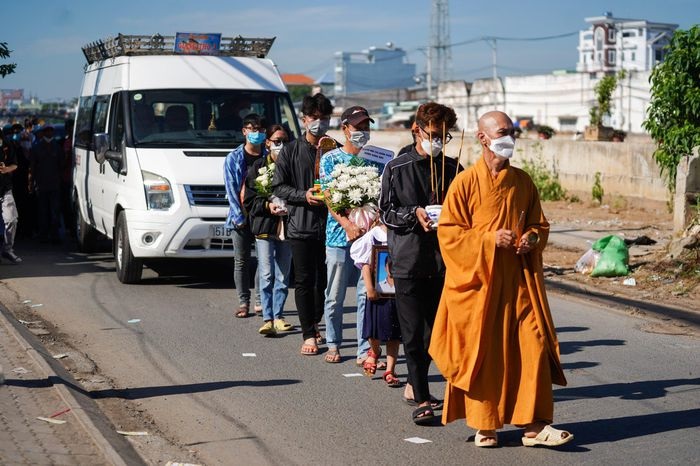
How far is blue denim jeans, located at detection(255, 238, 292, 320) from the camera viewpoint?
10227 mm

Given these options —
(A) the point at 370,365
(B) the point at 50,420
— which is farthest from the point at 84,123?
(B) the point at 50,420

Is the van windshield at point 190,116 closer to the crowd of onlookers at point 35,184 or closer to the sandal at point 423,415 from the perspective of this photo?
the crowd of onlookers at point 35,184

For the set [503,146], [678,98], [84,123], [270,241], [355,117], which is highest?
[678,98]

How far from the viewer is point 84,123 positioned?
1697 cm

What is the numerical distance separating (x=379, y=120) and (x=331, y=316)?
318 ft

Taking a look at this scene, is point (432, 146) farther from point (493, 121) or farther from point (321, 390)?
point (321, 390)

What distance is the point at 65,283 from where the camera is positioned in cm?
1388

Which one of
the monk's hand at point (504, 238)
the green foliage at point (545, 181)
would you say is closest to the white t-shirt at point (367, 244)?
the monk's hand at point (504, 238)

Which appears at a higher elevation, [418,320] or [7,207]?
[7,207]

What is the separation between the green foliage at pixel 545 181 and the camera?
2420cm

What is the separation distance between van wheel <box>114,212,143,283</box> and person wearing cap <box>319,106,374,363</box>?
4846 millimetres

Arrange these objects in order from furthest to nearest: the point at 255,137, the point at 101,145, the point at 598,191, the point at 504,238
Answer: the point at 598,191 → the point at 101,145 → the point at 255,137 → the point at 504,238

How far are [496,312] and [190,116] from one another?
8.09 meters

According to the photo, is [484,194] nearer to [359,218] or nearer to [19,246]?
[359,218]
